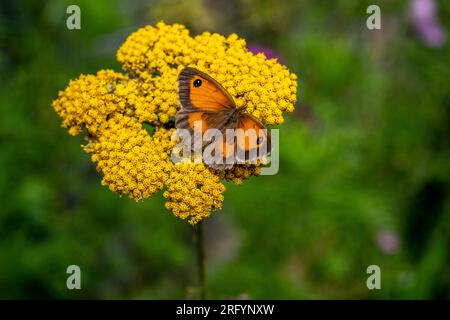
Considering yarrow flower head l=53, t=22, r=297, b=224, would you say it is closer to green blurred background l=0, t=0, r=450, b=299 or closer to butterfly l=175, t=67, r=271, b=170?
butterfly l=175, t=67, r=271, b=170

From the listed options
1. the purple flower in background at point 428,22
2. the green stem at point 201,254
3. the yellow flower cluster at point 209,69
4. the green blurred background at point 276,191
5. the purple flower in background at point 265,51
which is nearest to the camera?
the yellow flower cluster at point 209,69

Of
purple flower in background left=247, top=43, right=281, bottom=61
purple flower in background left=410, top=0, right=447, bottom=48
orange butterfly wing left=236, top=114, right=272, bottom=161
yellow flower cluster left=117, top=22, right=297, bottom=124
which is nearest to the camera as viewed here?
orange butterfly wing left=236, top=114, right=272, bottom=161

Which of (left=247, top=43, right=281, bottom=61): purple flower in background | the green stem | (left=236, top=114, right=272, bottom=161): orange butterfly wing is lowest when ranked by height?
the green stem

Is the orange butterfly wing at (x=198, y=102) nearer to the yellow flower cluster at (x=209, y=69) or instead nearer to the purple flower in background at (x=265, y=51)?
the yellow flower cluster at (x=209, y=69)

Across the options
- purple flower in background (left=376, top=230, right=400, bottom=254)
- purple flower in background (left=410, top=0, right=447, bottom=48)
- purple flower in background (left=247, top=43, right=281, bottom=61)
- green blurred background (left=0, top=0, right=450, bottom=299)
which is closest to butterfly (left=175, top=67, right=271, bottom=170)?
purple flower in background (left=247, top=43, right=281, bottom=61)

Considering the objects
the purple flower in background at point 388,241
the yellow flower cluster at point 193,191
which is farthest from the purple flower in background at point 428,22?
the yellow flower cluster at point 193,191
